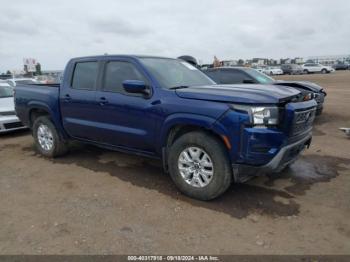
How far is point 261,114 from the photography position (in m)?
3.61

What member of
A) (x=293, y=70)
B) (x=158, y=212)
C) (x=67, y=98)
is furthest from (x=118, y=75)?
(x=293, y=70)

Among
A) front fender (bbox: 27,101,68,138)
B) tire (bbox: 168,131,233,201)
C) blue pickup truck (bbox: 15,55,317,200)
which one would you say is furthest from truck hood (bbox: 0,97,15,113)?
tire (bbox: 168,131,233,201)

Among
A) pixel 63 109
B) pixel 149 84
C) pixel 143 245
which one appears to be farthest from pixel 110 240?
pixel 63 109

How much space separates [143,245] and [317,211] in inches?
81.6

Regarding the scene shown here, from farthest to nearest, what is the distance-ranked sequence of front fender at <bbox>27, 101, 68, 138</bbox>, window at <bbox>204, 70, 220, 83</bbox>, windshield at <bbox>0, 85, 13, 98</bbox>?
window at <bbox>204, 70, 220, 83</bbox> < windshield at <bbox>0, 85, 13, 98</bbox> < front fender at <bbox>27, 101, 68, 138</bbox>

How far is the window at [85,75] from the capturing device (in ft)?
17.3

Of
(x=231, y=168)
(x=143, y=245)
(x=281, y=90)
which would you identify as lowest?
(x=143, y=245)

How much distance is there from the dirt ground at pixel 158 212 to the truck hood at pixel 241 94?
1.30 meters

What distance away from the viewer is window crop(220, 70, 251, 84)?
9.51 metres

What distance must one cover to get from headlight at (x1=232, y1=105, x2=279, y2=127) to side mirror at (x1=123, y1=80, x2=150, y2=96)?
135cm

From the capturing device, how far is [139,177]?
199 inches

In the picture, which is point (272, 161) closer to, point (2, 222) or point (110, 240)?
point (110, 240)

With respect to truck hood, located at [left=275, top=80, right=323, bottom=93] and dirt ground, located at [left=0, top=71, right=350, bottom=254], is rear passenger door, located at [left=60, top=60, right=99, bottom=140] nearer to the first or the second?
dirt ground, located at [left=0, top=71, right=350, bottom=254]

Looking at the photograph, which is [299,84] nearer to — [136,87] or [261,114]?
[261,114]
